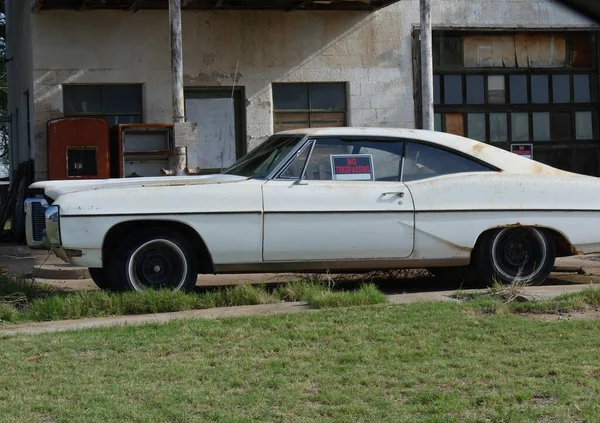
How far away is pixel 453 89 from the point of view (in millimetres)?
16531

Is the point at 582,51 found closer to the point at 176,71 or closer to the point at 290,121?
the point at 290,121

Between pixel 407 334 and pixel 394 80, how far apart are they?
10120 mm

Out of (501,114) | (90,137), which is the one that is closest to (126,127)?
(90,137)

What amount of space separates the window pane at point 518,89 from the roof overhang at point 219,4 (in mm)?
2664

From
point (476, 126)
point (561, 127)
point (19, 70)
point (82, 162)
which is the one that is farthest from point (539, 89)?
point (19, 70)

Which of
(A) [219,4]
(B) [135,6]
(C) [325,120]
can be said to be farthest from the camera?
(C) [325,120]

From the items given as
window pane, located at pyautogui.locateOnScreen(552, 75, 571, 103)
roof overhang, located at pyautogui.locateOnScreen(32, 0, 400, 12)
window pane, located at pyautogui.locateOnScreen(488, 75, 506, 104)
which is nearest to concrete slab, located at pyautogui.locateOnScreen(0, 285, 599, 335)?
roof overhang, located at pyautogui.locateOnScreen(32, 0, 400, 12)

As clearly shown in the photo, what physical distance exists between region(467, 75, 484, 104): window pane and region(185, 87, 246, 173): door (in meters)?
3.80

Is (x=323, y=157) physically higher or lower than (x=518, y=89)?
lower

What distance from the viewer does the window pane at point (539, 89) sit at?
16906mm

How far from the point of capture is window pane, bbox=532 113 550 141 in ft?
55.6

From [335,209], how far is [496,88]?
906 centimetres

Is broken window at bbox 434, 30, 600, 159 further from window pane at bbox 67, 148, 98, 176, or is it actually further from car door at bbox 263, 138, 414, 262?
car door at bbox 263, 138, 414, 262

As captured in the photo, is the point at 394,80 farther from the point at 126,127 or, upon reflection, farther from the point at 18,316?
the point at 18,316
